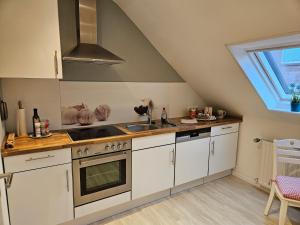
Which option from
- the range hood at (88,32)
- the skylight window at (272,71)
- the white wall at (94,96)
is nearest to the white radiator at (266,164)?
the skylight window at (272,71)

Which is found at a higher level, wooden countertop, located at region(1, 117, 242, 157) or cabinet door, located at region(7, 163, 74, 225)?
wooden countertop, located at region(1, 117, 242, 157)

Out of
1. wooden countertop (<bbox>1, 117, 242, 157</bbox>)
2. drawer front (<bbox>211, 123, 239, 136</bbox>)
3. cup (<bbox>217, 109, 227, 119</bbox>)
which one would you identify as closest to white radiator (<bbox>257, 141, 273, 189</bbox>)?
drawer front (<bbox>211, 123, 239, 136</bbox>)

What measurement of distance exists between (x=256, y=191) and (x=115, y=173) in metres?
1.93

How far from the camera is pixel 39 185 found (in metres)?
1.70

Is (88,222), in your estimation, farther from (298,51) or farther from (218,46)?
(298,51)

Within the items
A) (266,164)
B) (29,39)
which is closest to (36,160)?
(29,39)

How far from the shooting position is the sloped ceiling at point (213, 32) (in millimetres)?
1589

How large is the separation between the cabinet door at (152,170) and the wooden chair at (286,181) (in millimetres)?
1069

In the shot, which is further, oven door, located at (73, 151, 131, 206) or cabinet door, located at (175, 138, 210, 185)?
cabinet door, located at (175, 138, 210, 185)

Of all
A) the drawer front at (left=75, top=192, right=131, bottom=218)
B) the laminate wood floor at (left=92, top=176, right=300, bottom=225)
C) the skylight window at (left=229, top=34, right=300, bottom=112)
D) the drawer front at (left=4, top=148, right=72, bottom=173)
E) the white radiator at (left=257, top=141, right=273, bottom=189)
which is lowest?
the laminate wood floor at (left=92, top=176, right=300, bottom=225)

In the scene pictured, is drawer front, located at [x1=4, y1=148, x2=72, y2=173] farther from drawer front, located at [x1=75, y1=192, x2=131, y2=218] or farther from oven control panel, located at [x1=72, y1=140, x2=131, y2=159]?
drawer front, located at [x1=75, y1=192, x2=131, y2=218]

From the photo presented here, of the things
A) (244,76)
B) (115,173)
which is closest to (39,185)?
(115,173)

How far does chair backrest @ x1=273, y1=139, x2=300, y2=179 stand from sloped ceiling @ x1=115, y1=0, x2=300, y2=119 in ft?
1.38

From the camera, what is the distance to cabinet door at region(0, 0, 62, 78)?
1576mm
